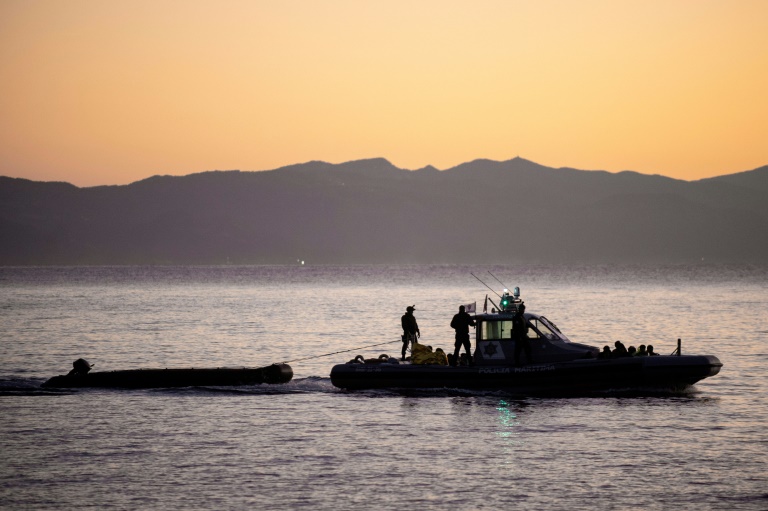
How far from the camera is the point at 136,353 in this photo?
51.6 meters

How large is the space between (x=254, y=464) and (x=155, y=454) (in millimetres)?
2605

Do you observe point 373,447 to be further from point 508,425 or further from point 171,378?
point 171,378

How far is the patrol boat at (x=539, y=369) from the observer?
30.6m

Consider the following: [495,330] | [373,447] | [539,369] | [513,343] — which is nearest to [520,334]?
[513,343]

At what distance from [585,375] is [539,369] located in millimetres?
1308

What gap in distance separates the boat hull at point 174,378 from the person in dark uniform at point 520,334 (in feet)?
27.1

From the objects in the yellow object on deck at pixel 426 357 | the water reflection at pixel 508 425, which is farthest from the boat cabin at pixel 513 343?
the water reflection at pixel 508 425

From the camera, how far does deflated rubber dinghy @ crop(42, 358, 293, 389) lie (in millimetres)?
34625

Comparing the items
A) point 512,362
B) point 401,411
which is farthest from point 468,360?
point 401,411

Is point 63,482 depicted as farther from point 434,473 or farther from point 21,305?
point 21,305

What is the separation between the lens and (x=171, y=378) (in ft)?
114

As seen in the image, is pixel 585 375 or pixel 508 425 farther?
pixel 585 375

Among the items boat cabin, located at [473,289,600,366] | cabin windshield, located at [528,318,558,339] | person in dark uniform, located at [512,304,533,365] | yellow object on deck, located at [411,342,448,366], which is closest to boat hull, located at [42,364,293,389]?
yellow object on deck, located at [411,342,448,366]

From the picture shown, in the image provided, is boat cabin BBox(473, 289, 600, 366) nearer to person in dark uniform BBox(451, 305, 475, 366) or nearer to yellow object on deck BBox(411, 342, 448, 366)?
person in dark uniform BBox(451, 305, 475, 366)
